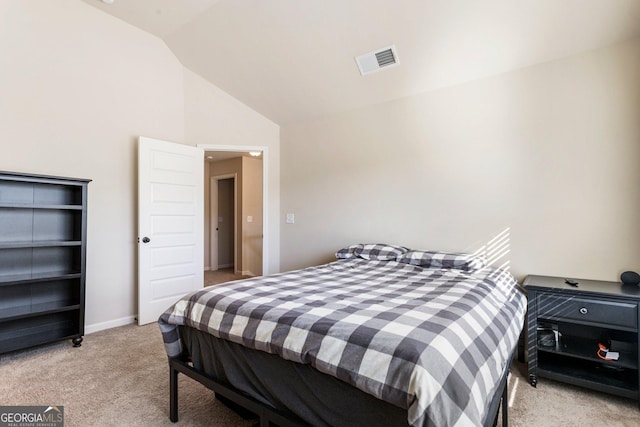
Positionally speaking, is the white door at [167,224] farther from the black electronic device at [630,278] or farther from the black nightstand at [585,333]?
the black electronic device at [630,278]

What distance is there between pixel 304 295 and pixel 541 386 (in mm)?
1826

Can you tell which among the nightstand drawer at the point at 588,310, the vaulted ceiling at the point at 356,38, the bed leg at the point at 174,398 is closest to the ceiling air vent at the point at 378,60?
the vaulted ceiling at the point at 356,38

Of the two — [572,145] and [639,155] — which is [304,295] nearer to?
[572,145]

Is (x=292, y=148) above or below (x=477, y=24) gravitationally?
below

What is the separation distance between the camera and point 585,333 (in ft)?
7.82

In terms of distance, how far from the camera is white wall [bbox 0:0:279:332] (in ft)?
8.93

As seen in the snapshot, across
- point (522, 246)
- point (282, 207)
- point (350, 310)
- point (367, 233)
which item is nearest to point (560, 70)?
point (522, 246)

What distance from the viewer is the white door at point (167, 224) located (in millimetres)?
3338

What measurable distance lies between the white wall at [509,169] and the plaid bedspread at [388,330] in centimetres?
78

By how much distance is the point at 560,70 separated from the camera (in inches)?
99.6

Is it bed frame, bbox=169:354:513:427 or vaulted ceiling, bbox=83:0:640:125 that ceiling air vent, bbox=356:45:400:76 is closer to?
vaulted ceiling, bbox=83:0:640:125

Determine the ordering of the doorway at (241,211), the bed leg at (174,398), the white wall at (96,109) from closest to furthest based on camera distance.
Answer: the bed leg at (174,398) → the white wall at (96,109) → the doorway at (241,211)

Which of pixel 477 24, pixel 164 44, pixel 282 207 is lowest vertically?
pixel 282 207

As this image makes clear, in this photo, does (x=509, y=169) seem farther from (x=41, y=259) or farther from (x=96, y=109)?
(x=41, y=259)
